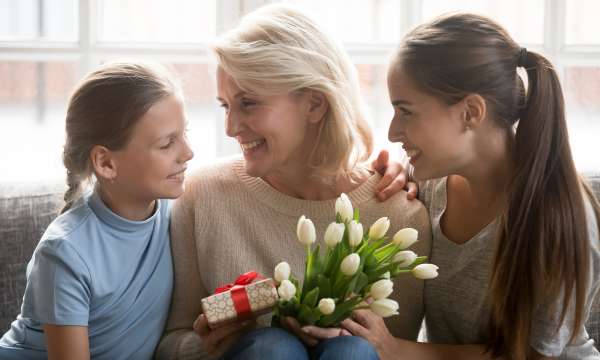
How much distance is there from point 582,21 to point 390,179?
1213 millimetres

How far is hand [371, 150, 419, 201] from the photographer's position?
227 centimetres

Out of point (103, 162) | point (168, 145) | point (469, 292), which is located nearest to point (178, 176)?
point (168, 145)

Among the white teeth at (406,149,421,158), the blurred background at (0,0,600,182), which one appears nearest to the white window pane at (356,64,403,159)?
the blurred background at (0,0,600,182)

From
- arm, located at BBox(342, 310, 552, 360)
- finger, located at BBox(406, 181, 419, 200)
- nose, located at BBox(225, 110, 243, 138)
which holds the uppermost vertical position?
nose, located at BBox(225, 110, 243, 138)

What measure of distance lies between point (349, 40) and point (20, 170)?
1.21 m

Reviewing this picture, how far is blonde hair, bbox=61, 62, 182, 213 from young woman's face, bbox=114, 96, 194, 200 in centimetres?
2

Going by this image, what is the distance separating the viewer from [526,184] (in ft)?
6.57

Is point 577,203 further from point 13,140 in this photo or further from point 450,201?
point 13,140

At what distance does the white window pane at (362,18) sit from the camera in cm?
298

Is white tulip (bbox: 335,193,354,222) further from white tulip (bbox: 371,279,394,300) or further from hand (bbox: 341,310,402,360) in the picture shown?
hand (bbox: 341,310,402,360)

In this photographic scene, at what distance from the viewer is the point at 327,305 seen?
1765 millimetres

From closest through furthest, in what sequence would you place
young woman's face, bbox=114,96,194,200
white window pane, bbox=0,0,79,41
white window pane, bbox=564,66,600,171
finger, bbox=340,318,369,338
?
finger, bbox=340,318,369,338 < young woman's face, bbox=114,96,194,200 < white window pane, bbox=0,0,79,41 < white window pane, bbox=564,66,600,171

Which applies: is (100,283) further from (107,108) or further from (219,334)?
(107,108)

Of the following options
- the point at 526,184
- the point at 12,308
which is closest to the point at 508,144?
the point at 526,184
